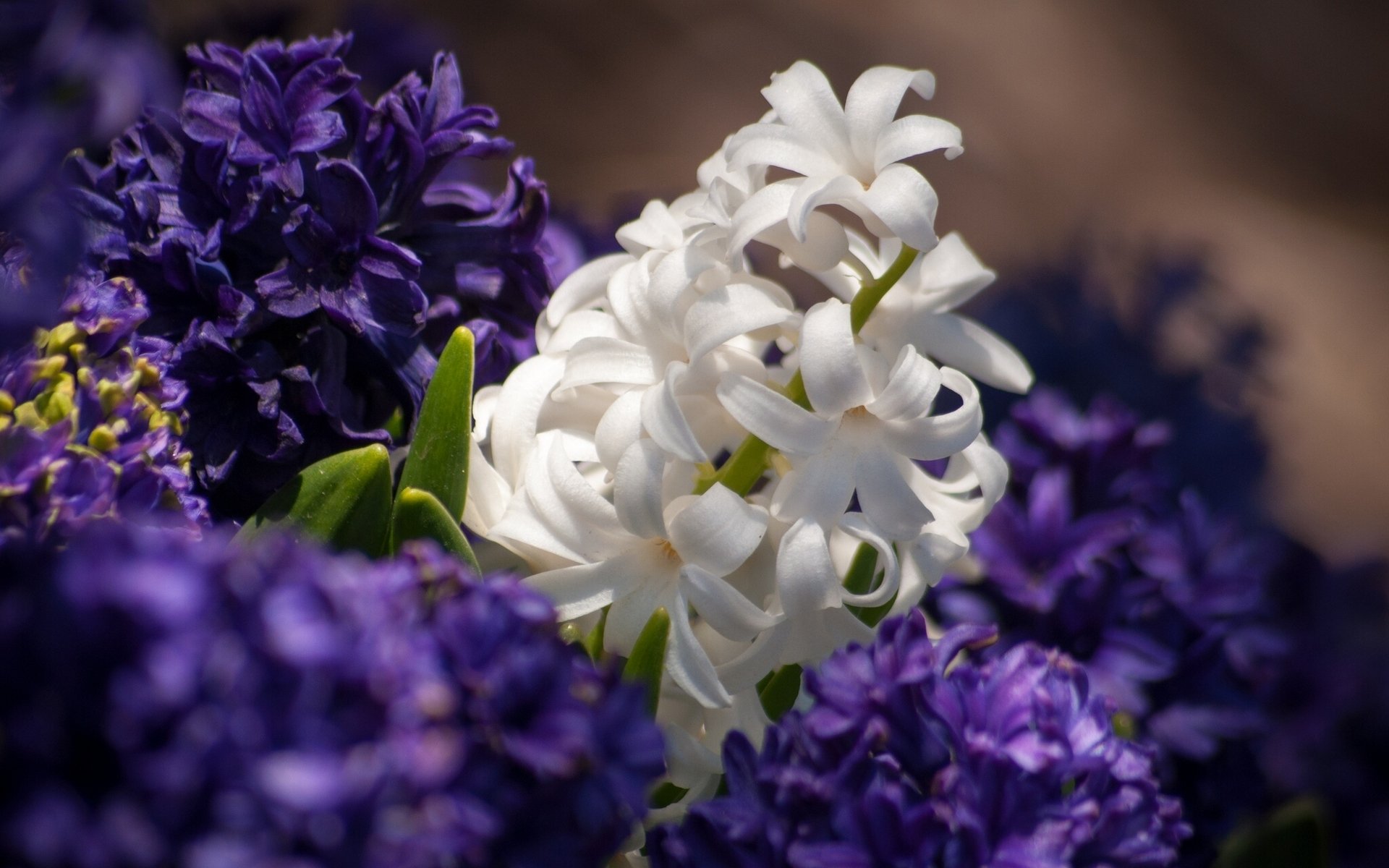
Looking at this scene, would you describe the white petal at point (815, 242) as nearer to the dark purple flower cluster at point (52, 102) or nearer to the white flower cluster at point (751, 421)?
the white flower cluster at point (751, 421)

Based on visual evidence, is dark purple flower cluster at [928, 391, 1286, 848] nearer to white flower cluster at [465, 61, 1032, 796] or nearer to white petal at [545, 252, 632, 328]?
white flower cluster at [465, 61, 1032, 796]

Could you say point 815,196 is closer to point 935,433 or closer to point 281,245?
point 935,433

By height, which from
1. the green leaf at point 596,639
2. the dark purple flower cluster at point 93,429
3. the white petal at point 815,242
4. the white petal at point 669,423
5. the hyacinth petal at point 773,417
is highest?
the white petal at point 815,242

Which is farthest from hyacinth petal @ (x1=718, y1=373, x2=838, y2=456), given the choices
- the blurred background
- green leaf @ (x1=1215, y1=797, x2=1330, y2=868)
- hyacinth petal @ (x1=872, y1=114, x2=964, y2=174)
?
the blurred background

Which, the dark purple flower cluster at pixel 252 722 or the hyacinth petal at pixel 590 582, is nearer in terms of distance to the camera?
the dark purple flower cluster at pixel 252 722

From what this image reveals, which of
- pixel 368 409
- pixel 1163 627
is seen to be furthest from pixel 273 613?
pixel 1163 627

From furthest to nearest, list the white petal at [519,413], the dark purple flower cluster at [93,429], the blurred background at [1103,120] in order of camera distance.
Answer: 1. the blurred background at [1103,120]
2. the white petal at [519,413]
3. the dark purple flower cluster at [93,429]

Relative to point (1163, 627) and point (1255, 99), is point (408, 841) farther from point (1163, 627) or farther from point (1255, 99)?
point (1255, 99)

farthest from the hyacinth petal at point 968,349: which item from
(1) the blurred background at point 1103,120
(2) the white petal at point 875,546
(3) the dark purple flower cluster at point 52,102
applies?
(1) the blurred background at point 1103,120
